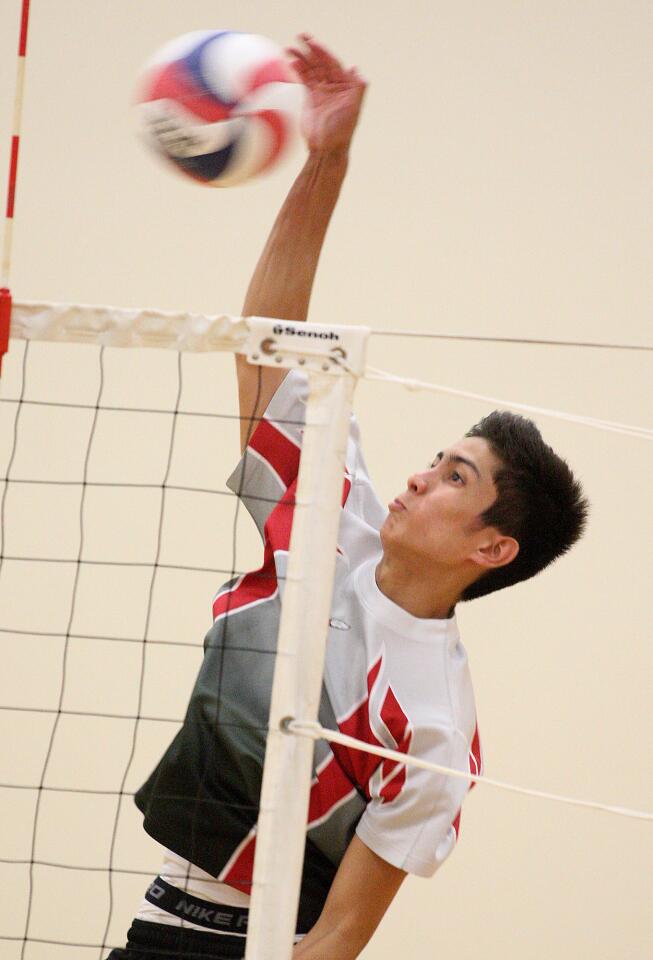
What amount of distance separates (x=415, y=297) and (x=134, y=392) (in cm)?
83

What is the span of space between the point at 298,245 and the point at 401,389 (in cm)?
155

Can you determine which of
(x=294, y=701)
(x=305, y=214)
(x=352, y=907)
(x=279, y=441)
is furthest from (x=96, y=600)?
(x=294, y=701)

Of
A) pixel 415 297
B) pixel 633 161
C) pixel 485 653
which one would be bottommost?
pixel 485 653

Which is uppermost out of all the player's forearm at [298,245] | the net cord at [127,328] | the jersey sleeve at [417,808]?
the player's forearm at [298,245]

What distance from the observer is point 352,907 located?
1570 mm

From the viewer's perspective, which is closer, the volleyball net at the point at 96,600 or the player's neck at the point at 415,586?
the player's neck at the point at 415,586

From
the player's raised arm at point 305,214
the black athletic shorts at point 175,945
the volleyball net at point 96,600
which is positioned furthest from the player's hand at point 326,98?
the volleyball net at point 96,600

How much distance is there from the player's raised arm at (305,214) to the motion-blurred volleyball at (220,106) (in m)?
0.05

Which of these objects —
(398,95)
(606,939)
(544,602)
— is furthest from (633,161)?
(606,939)

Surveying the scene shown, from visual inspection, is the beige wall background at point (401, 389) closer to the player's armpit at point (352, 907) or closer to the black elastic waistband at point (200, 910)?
the black elastic waistband at point (200, 910)

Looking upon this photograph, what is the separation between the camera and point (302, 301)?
5.90ft

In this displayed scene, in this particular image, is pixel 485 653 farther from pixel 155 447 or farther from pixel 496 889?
pixel 155 447

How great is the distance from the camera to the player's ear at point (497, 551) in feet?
5.85

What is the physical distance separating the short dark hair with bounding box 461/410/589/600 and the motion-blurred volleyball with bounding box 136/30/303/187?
546 millimetres
